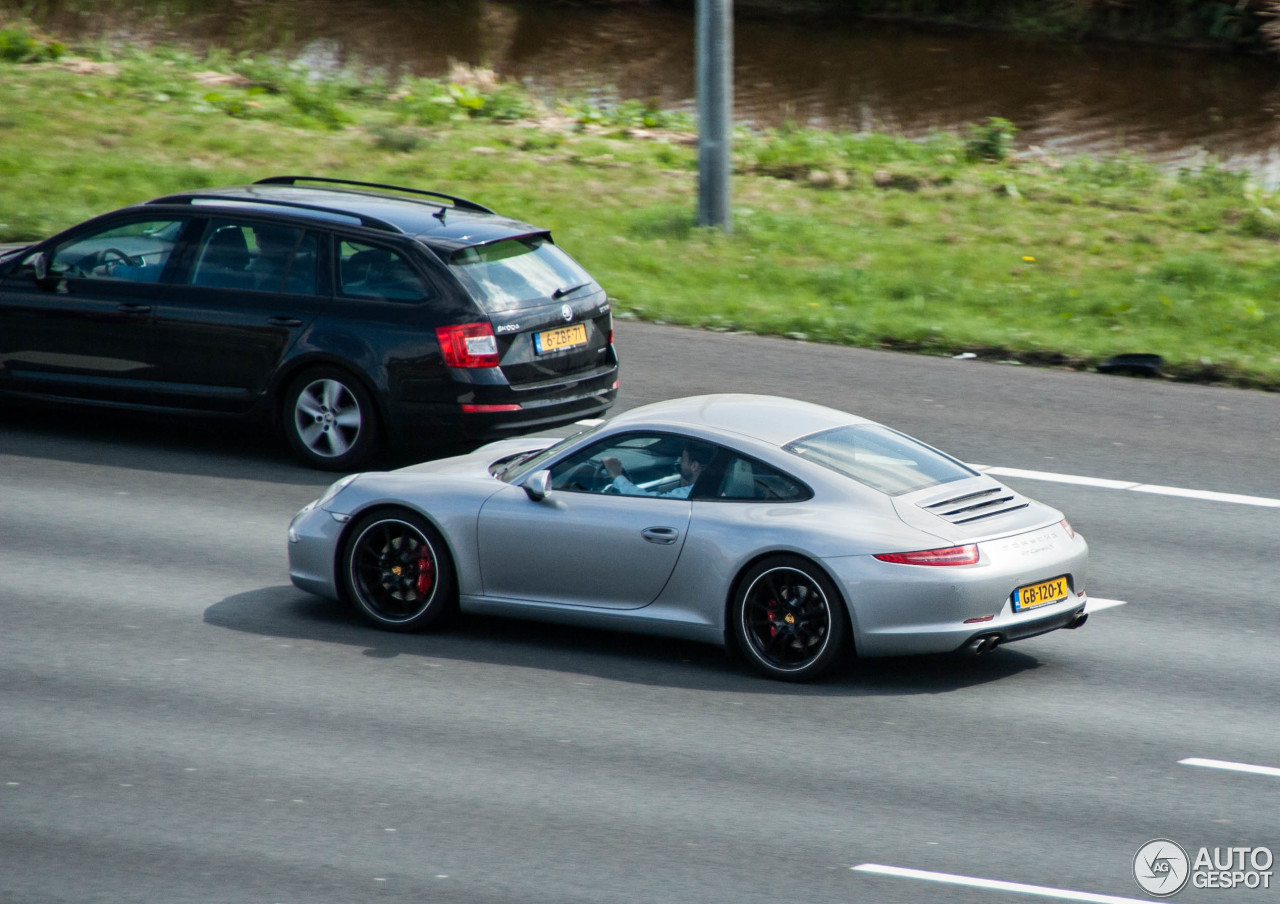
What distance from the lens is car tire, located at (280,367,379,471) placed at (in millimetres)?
11930

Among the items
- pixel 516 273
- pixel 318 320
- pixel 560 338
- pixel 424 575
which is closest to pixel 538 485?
pixel 424 575

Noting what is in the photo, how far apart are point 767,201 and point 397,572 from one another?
514 inches

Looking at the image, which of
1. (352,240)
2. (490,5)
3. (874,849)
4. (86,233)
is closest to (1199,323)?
(352,240)

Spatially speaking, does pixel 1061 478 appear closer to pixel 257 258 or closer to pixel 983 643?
pixel 983 643

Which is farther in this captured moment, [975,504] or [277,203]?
[277,203]

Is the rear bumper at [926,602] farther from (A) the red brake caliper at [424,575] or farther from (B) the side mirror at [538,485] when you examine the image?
(A) the red brake caliper at [424,575]

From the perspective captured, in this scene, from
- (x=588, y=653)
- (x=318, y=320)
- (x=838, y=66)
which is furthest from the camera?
(x=838, y=66)

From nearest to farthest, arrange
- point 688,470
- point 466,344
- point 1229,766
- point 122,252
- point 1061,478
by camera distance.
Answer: point 1229,766
point 688,470
point 466,344
point 1061,478
point 122,252

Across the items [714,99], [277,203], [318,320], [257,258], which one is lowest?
[318,320]

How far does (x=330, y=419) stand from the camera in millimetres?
12062

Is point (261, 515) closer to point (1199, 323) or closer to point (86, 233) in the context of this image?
point (86, 233)

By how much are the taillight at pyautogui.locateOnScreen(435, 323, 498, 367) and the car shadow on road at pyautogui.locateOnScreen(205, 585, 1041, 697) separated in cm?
234

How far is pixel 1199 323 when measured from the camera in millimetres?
16688

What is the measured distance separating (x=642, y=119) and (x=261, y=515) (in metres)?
17.6
